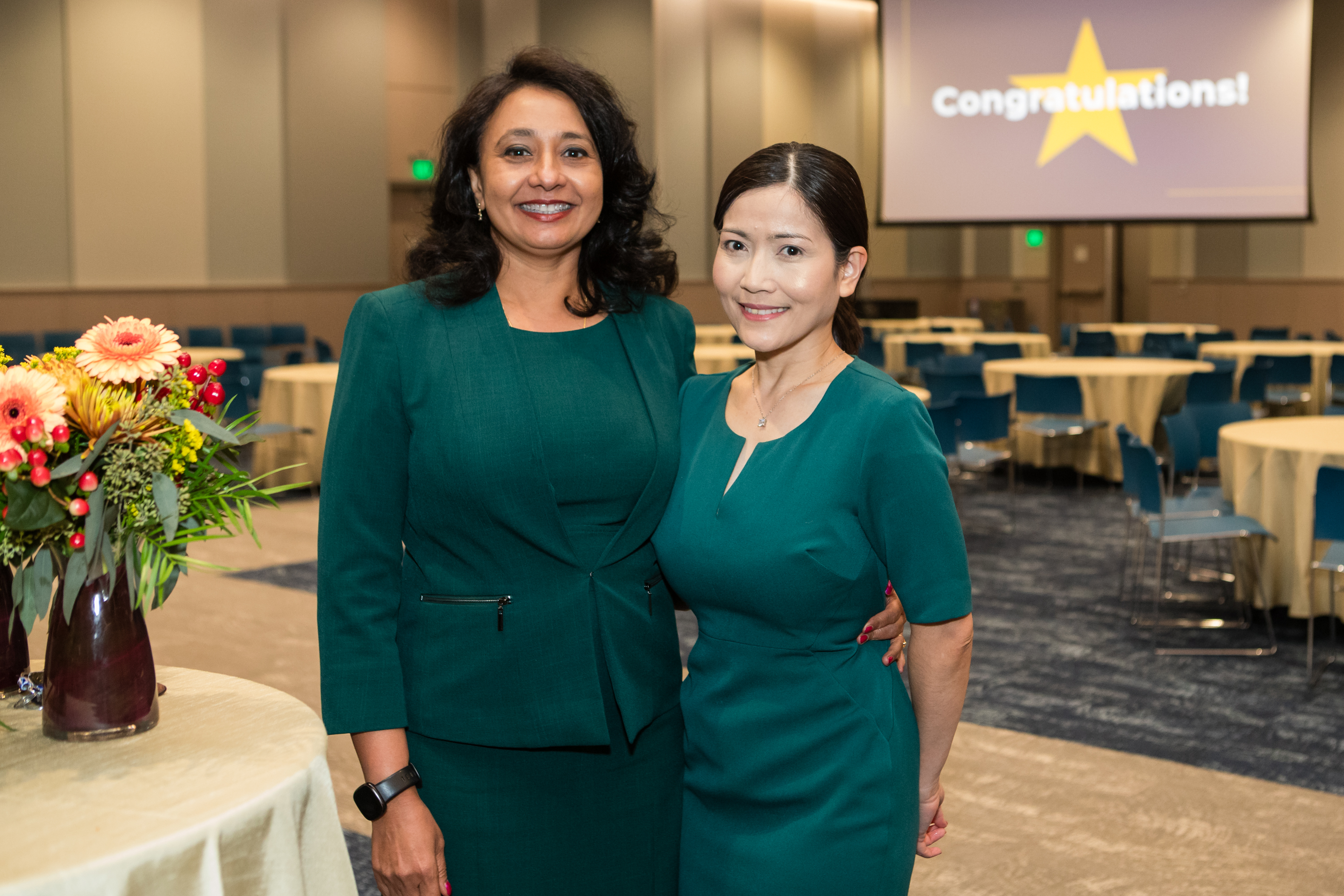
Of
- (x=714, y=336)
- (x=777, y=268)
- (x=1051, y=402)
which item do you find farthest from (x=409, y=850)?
(x=714, y=336)

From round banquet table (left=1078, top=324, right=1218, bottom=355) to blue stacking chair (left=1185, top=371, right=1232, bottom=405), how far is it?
5.07 meters

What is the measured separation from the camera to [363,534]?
62.8 inches

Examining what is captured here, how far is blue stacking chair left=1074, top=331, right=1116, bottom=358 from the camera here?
1316 cm

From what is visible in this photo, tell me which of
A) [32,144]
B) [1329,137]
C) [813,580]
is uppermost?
[1329,137]

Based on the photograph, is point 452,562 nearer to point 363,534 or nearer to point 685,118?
point 363,534

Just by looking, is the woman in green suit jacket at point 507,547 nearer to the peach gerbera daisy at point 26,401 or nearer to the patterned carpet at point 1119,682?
the peach gerbera daisy at point 26,401

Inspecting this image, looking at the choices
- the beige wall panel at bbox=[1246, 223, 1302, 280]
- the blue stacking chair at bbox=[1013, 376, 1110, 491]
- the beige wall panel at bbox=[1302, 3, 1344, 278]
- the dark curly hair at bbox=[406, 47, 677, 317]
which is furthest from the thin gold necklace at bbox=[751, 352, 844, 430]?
the beige wall panel at bbox=[1246, 223, 1302, 280]

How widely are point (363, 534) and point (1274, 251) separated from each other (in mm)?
18235

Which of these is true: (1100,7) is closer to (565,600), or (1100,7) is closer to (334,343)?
(334,343)

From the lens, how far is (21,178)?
1241cm

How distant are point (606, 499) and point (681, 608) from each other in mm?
233

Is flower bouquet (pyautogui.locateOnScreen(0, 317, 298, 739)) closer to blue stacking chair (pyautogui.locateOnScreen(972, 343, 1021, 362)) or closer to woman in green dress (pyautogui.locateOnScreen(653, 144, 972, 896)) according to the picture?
woman in green dress (pyautogui.locateOnScreen(653, 144, 972, 896))

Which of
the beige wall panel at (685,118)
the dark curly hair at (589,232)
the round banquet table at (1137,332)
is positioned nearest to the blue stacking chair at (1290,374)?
the round banquet table at (1137,332)

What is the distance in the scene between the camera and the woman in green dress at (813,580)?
61.1 inches
